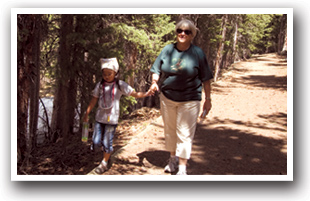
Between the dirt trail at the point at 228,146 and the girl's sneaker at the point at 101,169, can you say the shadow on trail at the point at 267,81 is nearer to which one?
the dirt trail at the point at 228,146

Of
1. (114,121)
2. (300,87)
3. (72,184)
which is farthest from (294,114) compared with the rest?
(72,184)

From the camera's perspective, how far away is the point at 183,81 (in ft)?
12.6

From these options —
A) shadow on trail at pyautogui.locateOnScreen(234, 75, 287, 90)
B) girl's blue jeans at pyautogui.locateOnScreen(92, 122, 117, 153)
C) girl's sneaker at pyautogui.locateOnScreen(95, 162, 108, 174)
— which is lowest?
girl's sneaker at pyautogui.locateOnScreen(95, 162, 108, 174)

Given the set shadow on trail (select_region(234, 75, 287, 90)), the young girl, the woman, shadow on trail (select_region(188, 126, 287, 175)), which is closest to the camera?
the woman

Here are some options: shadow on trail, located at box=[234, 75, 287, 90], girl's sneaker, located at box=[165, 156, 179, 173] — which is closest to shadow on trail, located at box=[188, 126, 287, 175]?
girl's sneaker, located at box=[165, 156, 179, 173]

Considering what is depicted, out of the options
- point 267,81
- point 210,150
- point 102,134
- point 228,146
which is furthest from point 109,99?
point 267,81

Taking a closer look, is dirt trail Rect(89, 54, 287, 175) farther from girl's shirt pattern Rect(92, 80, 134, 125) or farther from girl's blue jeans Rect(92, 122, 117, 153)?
girl's shirt pattern Rect(92, 80, 134, 125)

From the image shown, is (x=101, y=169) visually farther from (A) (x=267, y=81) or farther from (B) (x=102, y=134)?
(A) (x=267, y=81)

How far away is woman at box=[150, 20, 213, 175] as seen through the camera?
3.82 m

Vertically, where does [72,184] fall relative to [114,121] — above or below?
below
